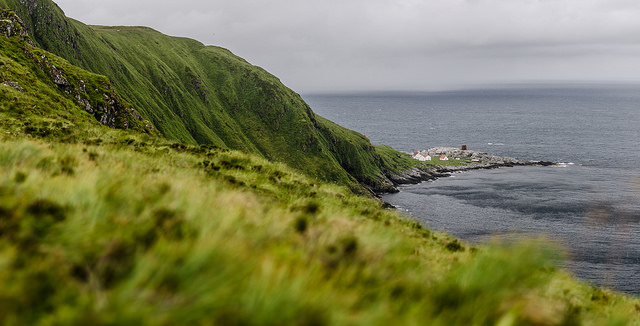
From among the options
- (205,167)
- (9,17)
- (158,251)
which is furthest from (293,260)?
(9,17)

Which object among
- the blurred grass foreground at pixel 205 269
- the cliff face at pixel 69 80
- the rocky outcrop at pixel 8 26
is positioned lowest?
the blurred grass foreground at pixel 205 269

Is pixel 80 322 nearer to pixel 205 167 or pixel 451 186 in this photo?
pixel 205 167

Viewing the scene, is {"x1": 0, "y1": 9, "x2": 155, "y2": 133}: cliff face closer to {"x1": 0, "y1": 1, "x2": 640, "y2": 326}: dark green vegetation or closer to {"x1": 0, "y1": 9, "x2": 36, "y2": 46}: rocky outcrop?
{"x1": 0, "y1": 9, "x2": 36, "y2": 46}: rocky outcrop

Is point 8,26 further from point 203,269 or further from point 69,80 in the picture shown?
point 203,269

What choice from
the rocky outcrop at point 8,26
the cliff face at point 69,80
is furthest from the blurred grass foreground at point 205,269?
the rocky outcrop at point 8,26

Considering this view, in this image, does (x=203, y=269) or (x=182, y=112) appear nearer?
(x=203, y=269)

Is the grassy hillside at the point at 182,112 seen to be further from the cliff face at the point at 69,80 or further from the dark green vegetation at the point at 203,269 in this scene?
the dark green vegetation at the point at 203,269

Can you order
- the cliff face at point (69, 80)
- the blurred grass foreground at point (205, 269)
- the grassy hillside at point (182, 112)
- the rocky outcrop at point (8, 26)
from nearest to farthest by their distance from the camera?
the blurred grass foreground at point (205, 269) < the cliff face at point (69, 80) < the rocky outcrop at point (8, 26) < the grassy hillside at point (182, 112)

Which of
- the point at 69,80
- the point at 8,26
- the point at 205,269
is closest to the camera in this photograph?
the point at 205,269

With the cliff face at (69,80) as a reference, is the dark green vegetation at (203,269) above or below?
below

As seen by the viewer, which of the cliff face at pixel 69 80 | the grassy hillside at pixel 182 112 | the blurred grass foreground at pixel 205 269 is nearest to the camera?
the blurred grass foreground at pixel 205 269

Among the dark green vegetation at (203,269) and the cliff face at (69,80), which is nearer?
the dark green vegetation at (203,269)

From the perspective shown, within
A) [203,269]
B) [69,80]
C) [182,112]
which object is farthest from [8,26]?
[203,269]

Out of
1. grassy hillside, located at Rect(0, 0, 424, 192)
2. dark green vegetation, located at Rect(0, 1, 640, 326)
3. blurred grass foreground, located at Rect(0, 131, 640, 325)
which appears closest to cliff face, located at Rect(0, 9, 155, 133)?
grassy hillside, located at Rect(0, 0, 424, 192)
